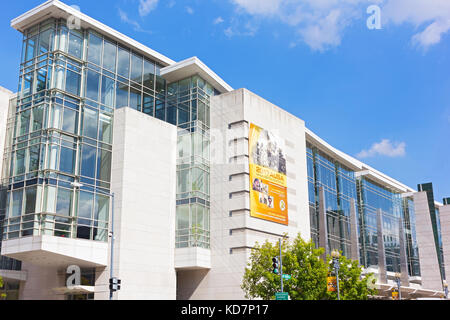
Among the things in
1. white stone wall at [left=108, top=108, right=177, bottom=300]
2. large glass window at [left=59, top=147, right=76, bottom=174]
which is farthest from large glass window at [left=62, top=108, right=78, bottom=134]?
white stone wall at [left=108, top=108, right=177, bottom=300]

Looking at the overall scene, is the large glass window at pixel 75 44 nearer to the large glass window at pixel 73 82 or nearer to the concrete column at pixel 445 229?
the large glass window at pixel 73 82

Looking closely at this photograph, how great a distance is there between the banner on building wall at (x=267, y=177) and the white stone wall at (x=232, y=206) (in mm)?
760

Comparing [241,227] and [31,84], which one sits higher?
[31,84]

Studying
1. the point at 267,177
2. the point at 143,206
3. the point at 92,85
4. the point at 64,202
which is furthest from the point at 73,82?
the point at 267,177

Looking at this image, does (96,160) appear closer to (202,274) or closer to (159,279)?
(159,279)

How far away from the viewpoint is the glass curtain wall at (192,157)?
151 ft

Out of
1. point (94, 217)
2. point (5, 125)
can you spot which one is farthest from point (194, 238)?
point (5, 125)

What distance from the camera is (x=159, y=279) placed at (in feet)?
141

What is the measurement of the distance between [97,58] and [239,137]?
608 inches

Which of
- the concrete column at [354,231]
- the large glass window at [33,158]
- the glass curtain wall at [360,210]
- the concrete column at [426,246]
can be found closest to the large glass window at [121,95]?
the large glass window at [33,158]

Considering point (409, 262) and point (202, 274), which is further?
point (409, 262)
